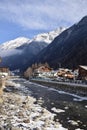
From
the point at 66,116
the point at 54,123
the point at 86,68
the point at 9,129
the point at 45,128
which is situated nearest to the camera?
the point at 9,129

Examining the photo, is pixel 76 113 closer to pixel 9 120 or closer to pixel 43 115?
pixel 43 115

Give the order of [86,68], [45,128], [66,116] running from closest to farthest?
[45,128]
[66,116]
[86,68]

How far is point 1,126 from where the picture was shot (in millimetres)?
28734

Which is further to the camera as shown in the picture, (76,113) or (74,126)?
(76,113)

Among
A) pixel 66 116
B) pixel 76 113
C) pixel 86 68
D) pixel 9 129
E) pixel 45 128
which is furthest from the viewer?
pixel 86 68

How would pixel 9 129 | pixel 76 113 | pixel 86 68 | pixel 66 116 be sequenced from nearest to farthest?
pixel 9 129 < pixel 66 116 < pixel 76 113 < pixel 86 68

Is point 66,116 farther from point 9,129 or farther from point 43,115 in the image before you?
point 9,129

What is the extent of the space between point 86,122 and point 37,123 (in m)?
5.44

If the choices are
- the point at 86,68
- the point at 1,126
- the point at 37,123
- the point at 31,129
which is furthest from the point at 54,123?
the point at 86,68

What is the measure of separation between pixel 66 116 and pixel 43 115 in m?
2.87

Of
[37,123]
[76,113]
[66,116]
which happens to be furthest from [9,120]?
[76,113]

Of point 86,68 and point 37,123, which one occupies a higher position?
point 86,68

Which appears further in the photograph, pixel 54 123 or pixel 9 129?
pixel 54 123

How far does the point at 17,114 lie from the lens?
37.9m
